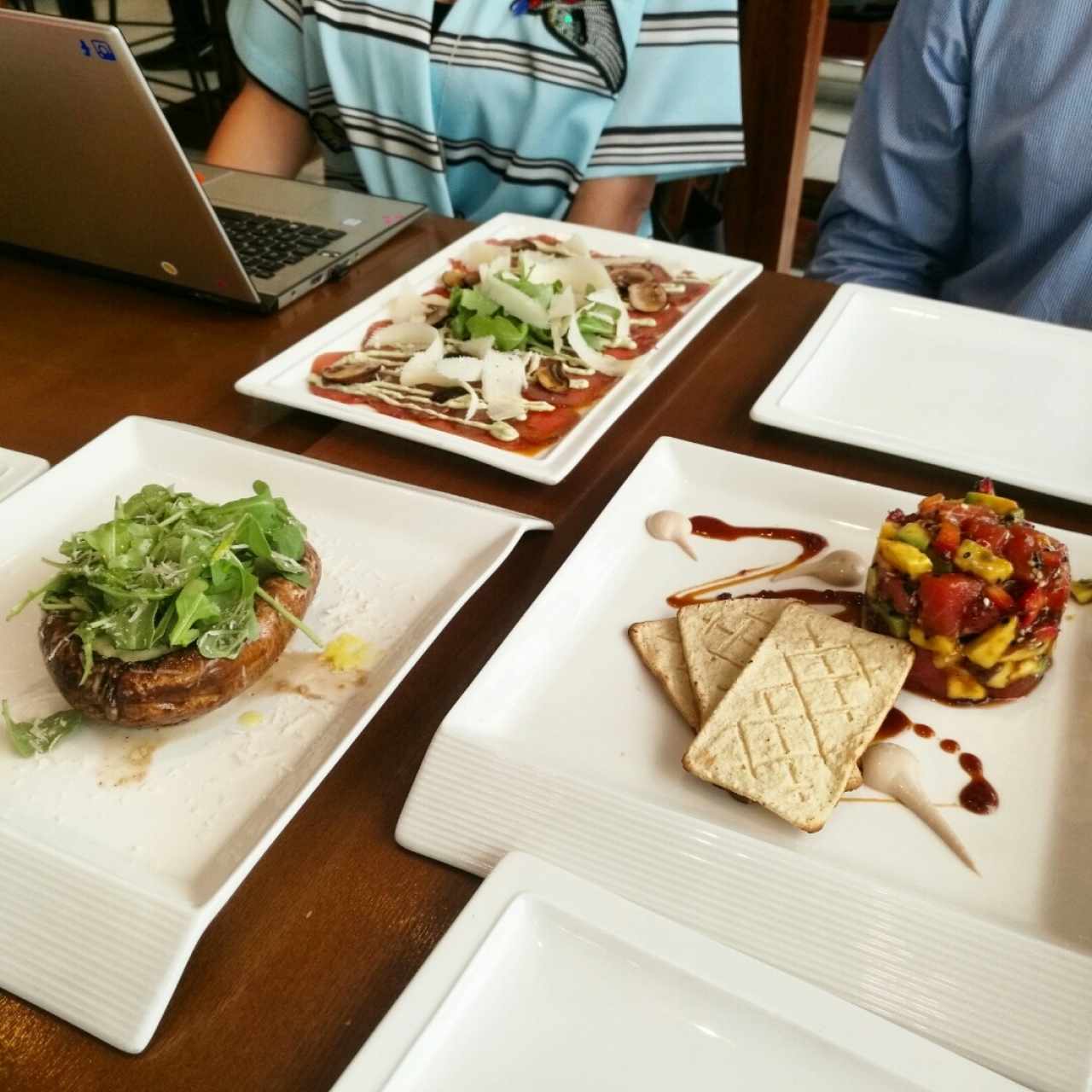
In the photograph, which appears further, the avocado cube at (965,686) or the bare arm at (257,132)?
the bare arm at (257,132)

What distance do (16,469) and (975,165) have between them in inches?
70.8

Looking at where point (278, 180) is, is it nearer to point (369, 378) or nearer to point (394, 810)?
point (369, 378)

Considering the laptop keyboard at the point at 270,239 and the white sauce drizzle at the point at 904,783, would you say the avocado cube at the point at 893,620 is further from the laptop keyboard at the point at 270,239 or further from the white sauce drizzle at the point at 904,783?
the laptop keyboard at the point at 270,239

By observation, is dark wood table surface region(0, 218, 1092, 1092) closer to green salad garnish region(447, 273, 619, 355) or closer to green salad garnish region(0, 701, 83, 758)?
green salad garnish region(447, 273, 619, 355)

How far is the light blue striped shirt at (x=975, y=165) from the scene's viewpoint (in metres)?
1.67

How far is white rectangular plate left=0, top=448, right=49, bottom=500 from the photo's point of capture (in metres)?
1.16

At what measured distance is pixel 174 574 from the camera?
2.82 feet

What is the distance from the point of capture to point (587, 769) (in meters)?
0.82

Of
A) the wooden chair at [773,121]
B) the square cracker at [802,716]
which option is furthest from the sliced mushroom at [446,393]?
the wooden chair at [773,121]

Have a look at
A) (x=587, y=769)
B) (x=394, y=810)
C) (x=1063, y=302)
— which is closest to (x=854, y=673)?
(x=587, y=769)

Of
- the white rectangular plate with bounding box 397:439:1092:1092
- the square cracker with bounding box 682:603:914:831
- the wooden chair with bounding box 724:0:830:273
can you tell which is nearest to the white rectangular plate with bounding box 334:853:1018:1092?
the white rectangular plate with bounding box 397:439:1092:1092

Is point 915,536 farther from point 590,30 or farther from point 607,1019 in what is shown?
point 590,30

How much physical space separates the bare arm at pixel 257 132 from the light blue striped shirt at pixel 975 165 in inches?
54.7

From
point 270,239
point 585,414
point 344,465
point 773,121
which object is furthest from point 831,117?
point 344,465
